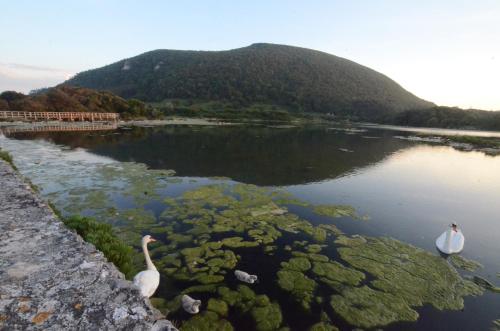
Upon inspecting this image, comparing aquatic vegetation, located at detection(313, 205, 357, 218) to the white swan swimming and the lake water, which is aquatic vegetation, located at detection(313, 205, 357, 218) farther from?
the white swan swimming

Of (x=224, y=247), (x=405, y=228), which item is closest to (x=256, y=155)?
(x=405, y=228)

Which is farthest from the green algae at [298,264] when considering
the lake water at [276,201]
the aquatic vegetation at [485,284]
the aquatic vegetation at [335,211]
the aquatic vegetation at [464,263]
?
the aquatic vegetation at [464,263]

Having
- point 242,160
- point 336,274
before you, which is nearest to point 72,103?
point 242,160

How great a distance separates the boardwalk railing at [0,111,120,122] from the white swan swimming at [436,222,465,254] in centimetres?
9294

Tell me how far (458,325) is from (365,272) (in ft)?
12.4

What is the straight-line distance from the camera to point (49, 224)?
9.20 metres

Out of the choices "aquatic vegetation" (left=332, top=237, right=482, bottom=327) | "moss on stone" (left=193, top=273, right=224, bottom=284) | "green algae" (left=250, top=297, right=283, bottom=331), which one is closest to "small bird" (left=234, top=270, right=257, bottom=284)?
"moss on stone" (left=193, top=273, right=224, bottom=284)

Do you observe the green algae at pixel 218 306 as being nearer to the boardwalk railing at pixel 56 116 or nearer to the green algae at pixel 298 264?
the green algae at pixel 298 264

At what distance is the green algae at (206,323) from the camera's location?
901 centimetres

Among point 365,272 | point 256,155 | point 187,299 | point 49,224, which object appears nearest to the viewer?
point 49,224

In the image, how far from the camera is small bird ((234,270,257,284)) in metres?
11.7

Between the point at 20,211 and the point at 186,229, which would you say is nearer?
the point at 20,211

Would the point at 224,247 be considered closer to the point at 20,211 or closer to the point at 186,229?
the point at 186,229

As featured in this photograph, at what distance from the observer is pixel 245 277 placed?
38.6 feet
